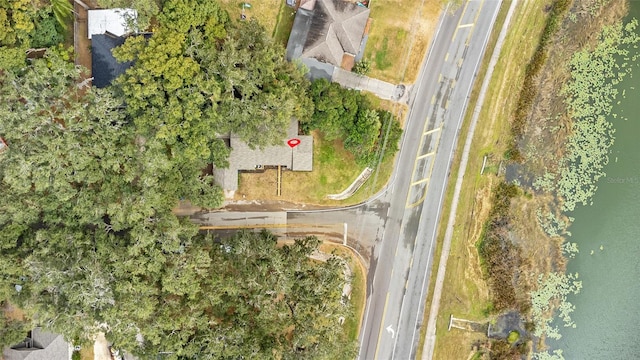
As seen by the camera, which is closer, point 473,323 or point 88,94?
point 88,94

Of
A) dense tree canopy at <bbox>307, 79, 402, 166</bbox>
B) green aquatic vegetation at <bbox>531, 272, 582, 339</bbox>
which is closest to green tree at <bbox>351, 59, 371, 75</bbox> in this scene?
dense tree canopy at <bbox>307, 79, 402, 166</bbox>

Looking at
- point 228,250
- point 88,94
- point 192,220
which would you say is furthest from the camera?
point 192,220

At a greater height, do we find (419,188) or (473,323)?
(419,188)

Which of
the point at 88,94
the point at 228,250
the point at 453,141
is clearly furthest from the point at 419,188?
the point at 88,94

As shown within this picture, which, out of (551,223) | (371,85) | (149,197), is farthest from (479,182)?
(149,197)

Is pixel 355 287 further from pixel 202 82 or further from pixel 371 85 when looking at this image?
pixel 202 82

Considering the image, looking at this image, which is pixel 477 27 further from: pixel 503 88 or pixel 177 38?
pixel 177 38

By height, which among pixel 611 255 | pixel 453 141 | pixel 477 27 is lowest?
pixel 611 255
